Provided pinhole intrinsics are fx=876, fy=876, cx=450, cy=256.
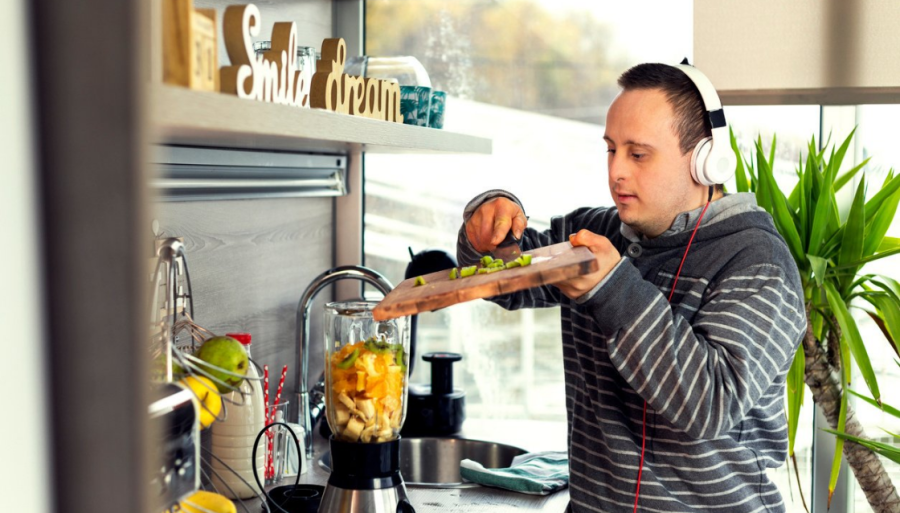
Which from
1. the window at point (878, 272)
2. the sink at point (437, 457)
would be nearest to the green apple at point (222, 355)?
the sink at point (437, 457)

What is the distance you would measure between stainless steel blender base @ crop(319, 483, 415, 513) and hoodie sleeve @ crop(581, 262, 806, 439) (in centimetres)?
40

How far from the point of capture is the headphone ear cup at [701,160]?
1.48m

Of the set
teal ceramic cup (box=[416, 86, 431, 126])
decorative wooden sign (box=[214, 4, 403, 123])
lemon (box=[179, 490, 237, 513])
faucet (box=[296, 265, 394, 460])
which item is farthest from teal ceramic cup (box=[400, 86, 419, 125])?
lemon (box=[179, 490, 237, 513])

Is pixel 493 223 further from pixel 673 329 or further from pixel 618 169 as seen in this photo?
pixel 673 329

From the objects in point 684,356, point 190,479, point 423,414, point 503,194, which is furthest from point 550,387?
point 190,479

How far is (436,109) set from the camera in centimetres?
178

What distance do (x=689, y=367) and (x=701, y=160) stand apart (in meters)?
0.40

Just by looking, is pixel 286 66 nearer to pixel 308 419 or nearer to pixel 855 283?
pixel 308 419

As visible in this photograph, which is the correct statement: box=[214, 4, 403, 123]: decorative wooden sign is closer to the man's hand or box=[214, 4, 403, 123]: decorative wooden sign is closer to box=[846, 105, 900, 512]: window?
the man's hand

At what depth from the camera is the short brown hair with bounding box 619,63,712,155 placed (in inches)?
59.2

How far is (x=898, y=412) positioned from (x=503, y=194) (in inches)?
44.8

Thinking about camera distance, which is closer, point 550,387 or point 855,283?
point 855,283

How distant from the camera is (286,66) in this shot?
1.09 metres

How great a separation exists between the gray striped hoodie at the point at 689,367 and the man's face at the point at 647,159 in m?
0.06
